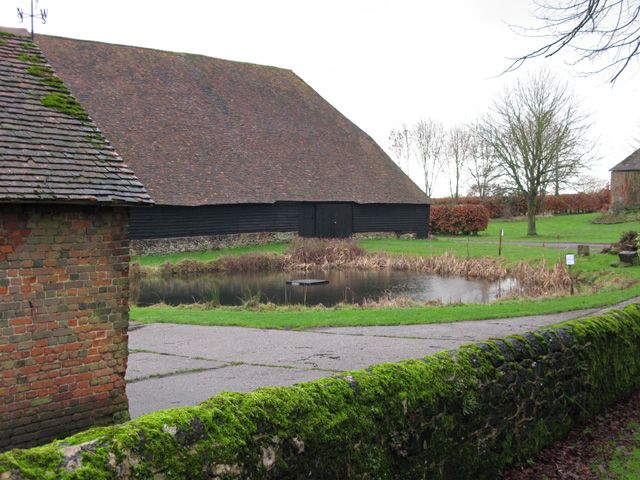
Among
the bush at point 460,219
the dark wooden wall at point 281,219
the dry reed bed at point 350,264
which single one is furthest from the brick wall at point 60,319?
the bush at point 460,219

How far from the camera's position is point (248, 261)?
31000 millimetres

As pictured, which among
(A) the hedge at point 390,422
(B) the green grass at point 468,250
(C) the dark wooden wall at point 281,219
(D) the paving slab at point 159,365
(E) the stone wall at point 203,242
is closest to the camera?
(A) the hedge at point 390,422

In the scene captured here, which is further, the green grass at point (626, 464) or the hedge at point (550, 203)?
the hedge at point (550, 203)

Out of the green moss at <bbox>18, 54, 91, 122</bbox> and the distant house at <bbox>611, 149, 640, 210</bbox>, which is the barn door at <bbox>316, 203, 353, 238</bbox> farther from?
the green moss at <bbox>18, 54, 91, 122</bbox>

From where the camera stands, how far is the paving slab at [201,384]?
8.84 meters

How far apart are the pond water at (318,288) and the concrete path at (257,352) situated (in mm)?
6042

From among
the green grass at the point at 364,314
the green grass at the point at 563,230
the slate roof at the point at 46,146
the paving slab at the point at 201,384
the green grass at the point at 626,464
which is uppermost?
the slate roof at the point at 46,146

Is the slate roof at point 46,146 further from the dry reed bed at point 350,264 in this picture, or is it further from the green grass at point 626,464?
the dry reed bed at point 350,264

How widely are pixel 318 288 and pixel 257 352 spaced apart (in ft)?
39.7

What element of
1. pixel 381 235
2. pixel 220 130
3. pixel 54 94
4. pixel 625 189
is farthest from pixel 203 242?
pixel 625 189

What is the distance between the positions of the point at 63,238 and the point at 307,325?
858cm

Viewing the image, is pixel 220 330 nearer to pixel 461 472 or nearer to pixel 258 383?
pixel 258 383

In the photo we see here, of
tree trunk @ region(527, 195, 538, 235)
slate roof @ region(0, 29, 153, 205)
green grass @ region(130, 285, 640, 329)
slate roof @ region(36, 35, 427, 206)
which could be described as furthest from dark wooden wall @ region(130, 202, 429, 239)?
slate roof @ region(0, 29, 153, 205)

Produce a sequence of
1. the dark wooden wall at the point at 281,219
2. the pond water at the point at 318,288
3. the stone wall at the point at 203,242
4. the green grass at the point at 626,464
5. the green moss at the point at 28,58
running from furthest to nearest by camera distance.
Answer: the dark wooden wall at the point at 281,219
the stone wall at the point at 203,242
the pond water at the point at 318,288
the green moss at the point at 28,58
the green grass at the point at 626,464
